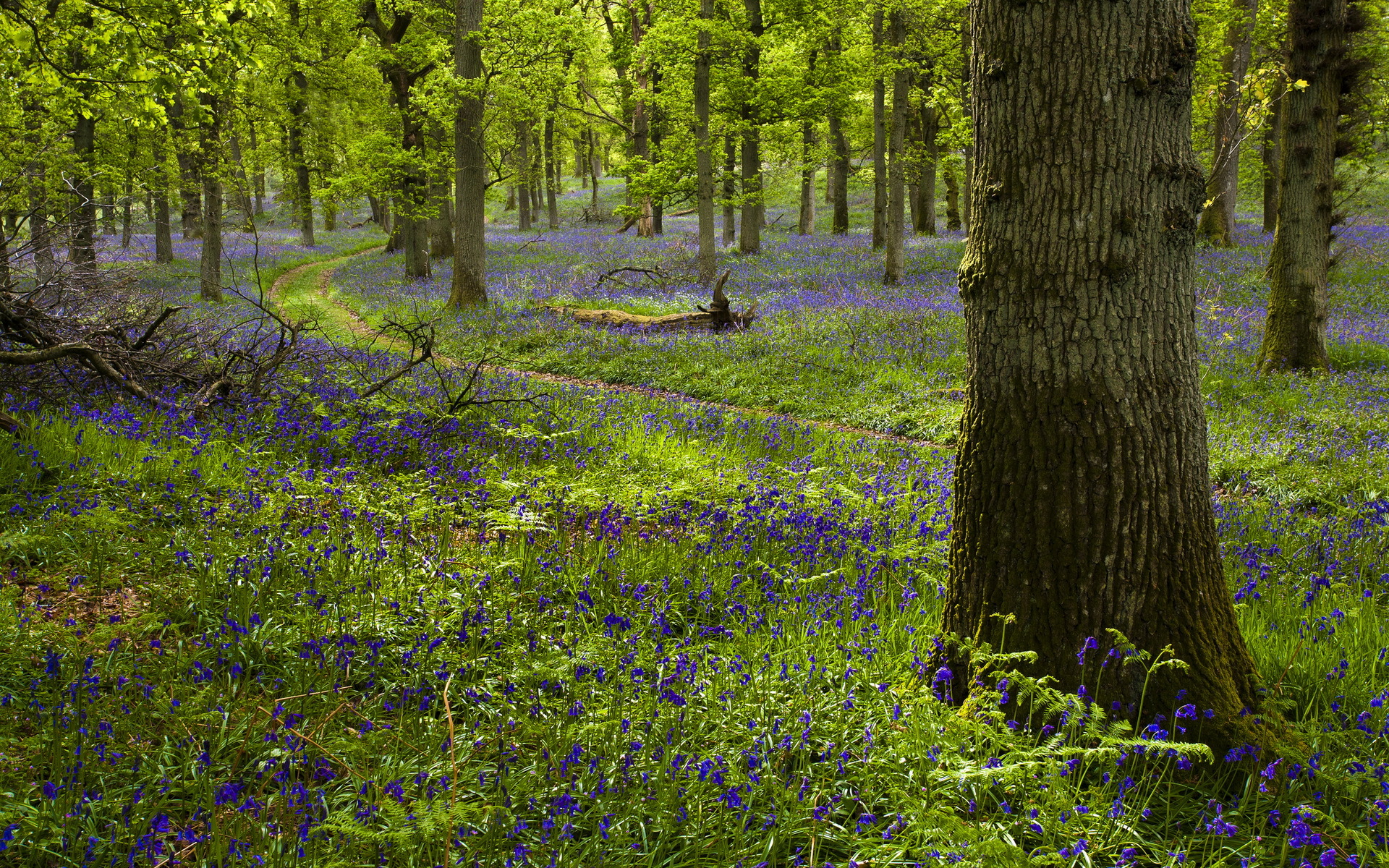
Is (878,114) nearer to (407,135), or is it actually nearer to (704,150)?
(704,150)

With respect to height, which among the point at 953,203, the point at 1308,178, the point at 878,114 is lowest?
the point at 1308,178

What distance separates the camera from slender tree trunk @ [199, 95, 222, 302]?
18.6 m

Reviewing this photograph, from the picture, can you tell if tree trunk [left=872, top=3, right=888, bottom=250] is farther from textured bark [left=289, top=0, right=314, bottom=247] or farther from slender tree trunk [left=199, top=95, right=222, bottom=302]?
textured bark [left=289, top=0, right=314, bottom=247]

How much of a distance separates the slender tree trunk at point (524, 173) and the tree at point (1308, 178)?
22447 mm

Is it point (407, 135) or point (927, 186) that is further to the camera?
point (927, 186)

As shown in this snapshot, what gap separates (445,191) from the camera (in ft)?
88.8

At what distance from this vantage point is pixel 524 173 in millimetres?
31922

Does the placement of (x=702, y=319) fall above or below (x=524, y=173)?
below

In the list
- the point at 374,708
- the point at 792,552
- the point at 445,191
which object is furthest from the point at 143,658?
the point at 445,191

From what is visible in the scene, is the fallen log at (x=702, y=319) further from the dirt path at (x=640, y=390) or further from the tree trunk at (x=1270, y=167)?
the tree trunk at (x=1270, y=167)

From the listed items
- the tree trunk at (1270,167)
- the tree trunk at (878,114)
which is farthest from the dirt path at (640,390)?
the tree trunk at (1270,167)

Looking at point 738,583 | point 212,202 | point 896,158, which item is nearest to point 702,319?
point 896,158

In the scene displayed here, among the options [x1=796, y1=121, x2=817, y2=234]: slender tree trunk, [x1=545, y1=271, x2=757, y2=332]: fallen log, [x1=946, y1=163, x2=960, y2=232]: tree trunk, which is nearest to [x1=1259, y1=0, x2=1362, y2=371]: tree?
[x1=545, y1=271, x2=757, y2=332]: fallen log

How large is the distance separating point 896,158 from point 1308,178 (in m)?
9.39
